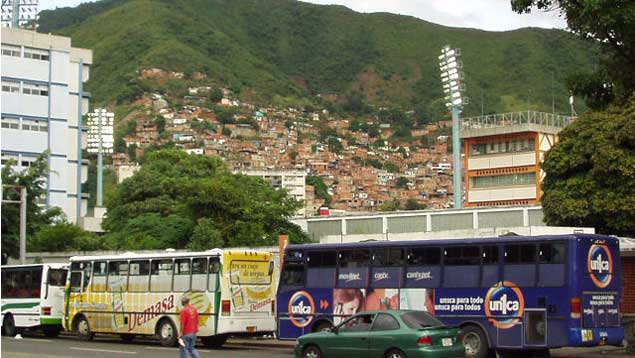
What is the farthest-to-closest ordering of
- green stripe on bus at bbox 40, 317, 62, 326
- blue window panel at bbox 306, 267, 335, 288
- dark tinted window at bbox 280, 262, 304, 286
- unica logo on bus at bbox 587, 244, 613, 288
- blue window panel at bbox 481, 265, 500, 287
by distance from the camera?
green stripe on bus at bbox 40, 317, 62, 326 → dark tinted window at bbox 280, 262, 304, 286 → blue window panel at bbox 306, 267, 335, 288 → blue window panel at bbox 481, 265, 500, 287 → unica logo on bus at bbox 587, 244, 613, 288

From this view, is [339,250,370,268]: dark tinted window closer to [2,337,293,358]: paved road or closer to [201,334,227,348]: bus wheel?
[2,337,293,358]: paved road

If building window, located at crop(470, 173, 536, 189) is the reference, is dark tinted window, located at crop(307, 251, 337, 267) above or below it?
below

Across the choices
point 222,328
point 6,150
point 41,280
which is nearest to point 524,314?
point 222,328

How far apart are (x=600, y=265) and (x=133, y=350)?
13.0 metres

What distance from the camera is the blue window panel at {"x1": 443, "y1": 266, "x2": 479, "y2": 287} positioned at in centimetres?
2397

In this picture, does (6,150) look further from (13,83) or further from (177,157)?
(177,157)

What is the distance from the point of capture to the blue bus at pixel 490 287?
22469 millimetres

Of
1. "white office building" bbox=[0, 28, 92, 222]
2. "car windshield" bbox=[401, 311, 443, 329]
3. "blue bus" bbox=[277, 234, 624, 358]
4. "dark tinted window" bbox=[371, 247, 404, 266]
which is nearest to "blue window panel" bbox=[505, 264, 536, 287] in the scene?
"blue bus" bbox=[277, 234, 624, 358]

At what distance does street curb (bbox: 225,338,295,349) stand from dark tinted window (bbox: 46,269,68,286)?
667cm

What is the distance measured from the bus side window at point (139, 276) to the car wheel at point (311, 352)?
33.9 feet

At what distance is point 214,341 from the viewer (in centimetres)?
3009

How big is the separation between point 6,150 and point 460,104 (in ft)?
126

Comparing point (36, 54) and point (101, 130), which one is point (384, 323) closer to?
point (36, 54)

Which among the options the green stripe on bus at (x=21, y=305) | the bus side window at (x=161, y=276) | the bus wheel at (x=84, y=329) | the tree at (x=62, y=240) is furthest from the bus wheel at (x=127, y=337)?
the tree at (x=62, y=240)
